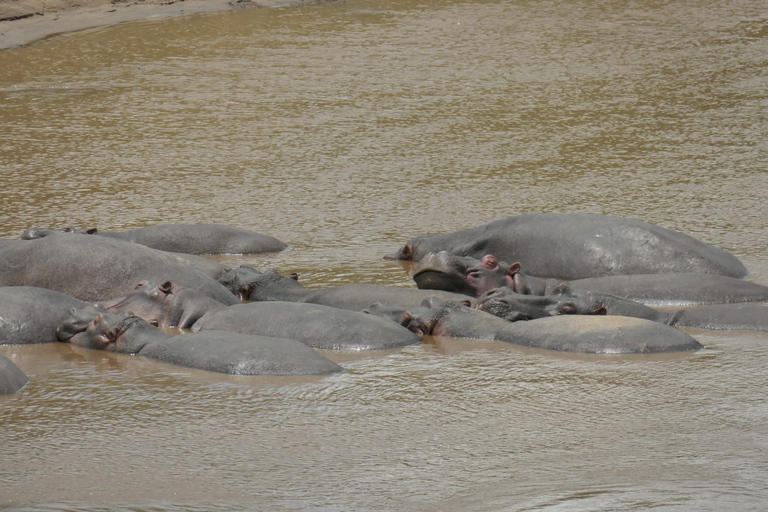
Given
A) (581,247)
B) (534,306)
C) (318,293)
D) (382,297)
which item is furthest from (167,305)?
(581,247)

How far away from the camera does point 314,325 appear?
6113 mm

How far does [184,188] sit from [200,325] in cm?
333

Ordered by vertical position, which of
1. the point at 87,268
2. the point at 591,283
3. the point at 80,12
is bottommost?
the point at 591,283

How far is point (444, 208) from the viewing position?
8.95 meters

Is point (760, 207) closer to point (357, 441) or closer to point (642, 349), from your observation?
point (642, 349)

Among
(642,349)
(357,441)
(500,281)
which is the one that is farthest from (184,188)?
(357,441)

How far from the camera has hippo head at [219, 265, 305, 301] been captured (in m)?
6.93

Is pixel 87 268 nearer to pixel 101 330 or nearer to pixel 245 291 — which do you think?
pixel 245 291

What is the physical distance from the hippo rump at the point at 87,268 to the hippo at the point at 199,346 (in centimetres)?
73

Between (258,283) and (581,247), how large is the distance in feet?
6.42

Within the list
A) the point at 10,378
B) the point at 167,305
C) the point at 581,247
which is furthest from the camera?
the point at 581,247

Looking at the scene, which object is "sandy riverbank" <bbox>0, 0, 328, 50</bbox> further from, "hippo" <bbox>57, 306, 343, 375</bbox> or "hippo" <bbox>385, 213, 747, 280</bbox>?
"hippo" <bbox>57, 306, 343, 375</bbox>

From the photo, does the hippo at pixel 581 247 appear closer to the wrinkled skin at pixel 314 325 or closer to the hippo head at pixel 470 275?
the hippo head at pixel 470 275

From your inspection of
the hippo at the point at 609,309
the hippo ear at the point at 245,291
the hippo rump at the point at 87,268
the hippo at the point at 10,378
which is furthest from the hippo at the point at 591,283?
the hippo at the point at 10,378
